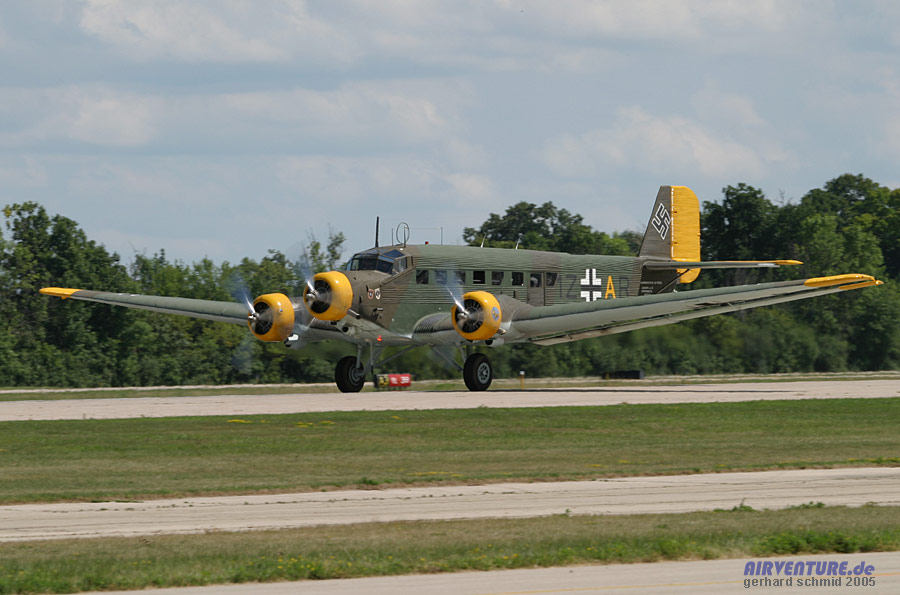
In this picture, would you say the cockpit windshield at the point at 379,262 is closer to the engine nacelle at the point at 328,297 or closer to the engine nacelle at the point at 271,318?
the engine nacelle at the point at 328,297

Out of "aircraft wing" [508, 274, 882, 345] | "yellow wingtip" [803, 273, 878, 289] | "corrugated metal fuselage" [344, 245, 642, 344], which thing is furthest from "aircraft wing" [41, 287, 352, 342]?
"yellow wingtip" [803, 273, 878, 289]

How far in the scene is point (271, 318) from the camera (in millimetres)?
37250

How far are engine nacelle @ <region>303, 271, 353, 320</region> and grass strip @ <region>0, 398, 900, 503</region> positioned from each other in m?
6.35

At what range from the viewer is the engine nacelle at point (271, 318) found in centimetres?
3725

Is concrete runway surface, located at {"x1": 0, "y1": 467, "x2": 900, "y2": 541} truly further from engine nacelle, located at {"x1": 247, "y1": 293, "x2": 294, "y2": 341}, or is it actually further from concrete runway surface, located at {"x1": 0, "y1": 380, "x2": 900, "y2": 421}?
engine nacelle, located at {"x1": 247, "y1": 293, "x2": 294, "y2": 341}

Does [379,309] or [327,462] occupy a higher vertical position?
[379,309]

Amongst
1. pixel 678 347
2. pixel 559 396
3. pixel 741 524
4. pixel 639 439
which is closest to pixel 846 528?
pixel 741 524

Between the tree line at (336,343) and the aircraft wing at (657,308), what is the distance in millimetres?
5366

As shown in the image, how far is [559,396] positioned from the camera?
38.3 meters

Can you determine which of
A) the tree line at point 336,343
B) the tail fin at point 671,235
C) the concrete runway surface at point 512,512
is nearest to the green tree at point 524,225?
→ the tree line at point 336,343

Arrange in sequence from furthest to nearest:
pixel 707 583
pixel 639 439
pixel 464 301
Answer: pixel 464 301 → pixel 639 439 → pixel 707 583

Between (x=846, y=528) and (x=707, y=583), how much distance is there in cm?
390

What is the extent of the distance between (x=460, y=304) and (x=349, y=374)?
4.67 metres

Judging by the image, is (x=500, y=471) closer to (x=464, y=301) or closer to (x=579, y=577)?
(x=579, y=577)
